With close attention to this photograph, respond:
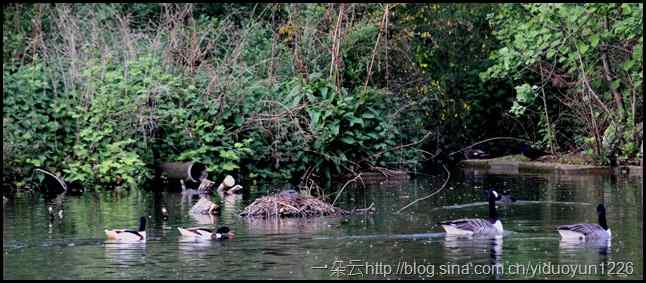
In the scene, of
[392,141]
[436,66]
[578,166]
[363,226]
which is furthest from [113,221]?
[436,66]

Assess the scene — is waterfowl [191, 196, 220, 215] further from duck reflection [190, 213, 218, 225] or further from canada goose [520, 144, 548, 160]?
canada goose [520, 144, 548, 160]

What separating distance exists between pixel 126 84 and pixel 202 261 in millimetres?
13745

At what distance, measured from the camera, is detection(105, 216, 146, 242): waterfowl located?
19.4m

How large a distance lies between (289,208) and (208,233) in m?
3.64

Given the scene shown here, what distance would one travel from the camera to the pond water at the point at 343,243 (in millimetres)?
16109

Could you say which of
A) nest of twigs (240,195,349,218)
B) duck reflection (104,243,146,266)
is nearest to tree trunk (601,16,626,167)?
nest of twigs (240,195,349,218)

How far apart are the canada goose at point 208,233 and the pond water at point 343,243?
0.18 metres

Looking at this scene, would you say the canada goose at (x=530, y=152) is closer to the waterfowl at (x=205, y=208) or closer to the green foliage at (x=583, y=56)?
the green foliage at (x=583, y=56)

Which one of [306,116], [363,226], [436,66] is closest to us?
[363,226]

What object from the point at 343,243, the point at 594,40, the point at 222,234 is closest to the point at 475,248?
the point at 343,243

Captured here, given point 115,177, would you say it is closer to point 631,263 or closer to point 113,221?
point 113,221

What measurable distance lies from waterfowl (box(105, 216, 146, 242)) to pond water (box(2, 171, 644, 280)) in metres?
0.21

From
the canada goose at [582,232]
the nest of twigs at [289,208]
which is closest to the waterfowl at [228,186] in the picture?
the nest of twigs at [289,208]

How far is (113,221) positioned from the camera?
73.4 ft
